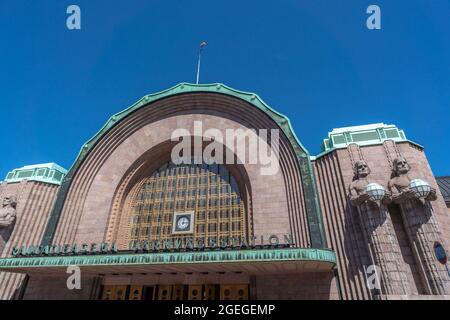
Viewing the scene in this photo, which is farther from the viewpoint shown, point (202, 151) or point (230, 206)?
point (202, 151)

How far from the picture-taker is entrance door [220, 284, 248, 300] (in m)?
16.6

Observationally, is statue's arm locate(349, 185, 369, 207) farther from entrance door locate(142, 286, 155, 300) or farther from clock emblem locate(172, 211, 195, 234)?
entrance door locate(142, 286, 155, 300)

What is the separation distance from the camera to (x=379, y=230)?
14.4m

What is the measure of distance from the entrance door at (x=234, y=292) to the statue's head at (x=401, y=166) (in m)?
11.3

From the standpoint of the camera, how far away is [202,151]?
75.7ft

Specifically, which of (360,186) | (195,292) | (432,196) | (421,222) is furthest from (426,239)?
(195,292)

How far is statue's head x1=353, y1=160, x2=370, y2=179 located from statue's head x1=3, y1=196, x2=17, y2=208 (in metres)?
25.5

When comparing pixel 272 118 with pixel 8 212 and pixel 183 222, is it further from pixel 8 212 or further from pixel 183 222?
pixel 8 212

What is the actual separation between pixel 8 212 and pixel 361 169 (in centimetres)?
2549

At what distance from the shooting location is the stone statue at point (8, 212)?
811 inches

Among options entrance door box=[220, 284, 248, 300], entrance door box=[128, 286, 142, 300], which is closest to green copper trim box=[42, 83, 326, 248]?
entrance door box=[220, 284, 248, 300]
